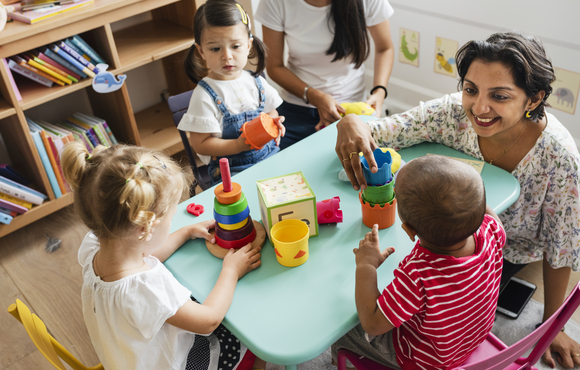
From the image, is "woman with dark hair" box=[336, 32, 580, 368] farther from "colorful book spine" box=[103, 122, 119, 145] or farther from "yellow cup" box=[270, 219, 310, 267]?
"colorful book spine" box=[103, 122, 119, 145]

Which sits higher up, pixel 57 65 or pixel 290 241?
pixel 57 65

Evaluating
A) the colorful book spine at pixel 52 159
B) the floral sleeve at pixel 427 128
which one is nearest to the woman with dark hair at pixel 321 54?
the floral sleeve at pixel 427 128

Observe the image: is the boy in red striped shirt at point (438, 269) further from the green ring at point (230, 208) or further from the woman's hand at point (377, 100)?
the woman's hand at point (377, 100)

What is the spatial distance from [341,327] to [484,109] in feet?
2.49

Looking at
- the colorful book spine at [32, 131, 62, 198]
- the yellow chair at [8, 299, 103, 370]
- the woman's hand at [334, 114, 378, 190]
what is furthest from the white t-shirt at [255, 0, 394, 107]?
the yellow chair at [8, 299, 103, 370]

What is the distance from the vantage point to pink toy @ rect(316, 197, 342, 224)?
49.1 inches

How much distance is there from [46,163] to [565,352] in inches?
92.9

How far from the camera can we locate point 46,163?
7.65 ft

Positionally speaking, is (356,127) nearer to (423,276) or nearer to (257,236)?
(257,236)

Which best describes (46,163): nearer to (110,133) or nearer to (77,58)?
(110,133)

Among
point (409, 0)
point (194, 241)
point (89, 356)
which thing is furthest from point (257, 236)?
point (409, 0)

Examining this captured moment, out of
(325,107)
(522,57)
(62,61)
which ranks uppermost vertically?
(522,57)

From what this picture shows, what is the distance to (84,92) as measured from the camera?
2.74 meters

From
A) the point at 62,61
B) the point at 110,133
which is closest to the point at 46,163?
the point at 110,133
